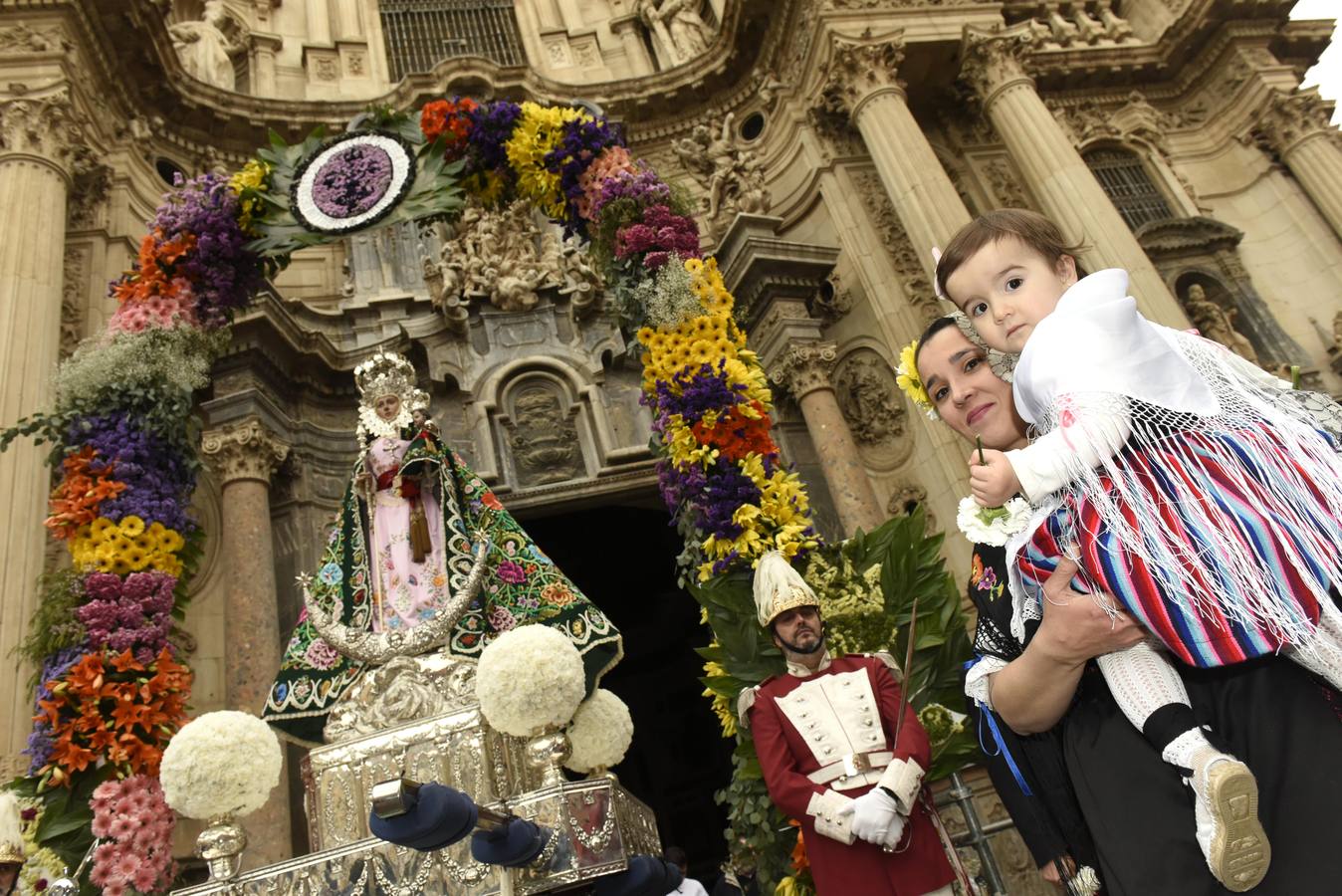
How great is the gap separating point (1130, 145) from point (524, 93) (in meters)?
9.67

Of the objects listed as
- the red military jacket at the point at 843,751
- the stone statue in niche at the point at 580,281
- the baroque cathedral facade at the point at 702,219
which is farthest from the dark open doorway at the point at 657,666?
the red military jacket at the point at 843,751

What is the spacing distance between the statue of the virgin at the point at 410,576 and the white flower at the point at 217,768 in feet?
2.98

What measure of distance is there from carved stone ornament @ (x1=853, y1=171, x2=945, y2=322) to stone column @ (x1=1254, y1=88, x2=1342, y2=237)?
666 cm

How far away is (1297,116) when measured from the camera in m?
12.5

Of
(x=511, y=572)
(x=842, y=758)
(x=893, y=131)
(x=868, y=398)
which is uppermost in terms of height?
(x=893, y=131)

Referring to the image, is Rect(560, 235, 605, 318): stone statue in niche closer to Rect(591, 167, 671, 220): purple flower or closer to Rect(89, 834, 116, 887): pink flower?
Rect(591, 167, 671, 220): purple flower

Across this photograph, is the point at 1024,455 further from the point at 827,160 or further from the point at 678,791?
the point at 678,791

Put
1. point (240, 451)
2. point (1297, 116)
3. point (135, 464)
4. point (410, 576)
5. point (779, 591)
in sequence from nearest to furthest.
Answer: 1. point (779, 591)
2. point (410, 576)
3. point (135, 464)
4. point (240, 451)
5. point (1297, 116)

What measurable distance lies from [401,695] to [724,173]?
887cm

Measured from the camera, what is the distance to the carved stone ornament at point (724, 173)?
11.3m

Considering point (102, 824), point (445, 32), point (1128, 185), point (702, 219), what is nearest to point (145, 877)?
point (102, 824)

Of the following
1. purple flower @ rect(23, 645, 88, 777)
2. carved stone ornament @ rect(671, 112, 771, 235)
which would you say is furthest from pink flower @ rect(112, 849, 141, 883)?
carved stone ornament @ rect(671, 112, 771, 235)

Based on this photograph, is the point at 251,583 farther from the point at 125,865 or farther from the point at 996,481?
the point at 996,481

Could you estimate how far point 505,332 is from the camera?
1089 centimetres
